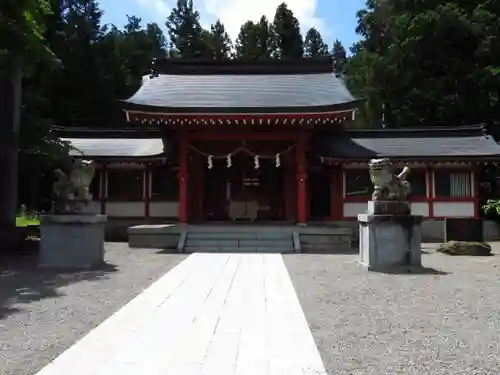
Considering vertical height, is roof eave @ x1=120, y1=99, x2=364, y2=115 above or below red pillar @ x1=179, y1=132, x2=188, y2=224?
above

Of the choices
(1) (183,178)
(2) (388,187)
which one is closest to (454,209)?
(2) (388,187)

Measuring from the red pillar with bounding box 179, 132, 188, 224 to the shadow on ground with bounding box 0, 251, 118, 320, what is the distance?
16.8 ft

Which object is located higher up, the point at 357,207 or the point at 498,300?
the point at 357,207

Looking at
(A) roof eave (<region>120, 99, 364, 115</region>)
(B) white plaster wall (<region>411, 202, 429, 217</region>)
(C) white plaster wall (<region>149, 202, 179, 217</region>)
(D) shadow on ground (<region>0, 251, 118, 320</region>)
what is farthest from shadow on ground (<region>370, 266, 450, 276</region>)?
(C) white plaster wall (<region>149, 202, 179, 217</region>)

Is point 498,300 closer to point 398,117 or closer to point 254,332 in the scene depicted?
point 254,332

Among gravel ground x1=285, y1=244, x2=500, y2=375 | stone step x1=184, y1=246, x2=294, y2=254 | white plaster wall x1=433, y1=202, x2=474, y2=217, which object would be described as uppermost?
white plaster wall x1=433, y1=202, x2=474, y2=217

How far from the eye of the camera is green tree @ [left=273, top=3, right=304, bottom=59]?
170 feet

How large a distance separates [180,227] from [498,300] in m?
10.3

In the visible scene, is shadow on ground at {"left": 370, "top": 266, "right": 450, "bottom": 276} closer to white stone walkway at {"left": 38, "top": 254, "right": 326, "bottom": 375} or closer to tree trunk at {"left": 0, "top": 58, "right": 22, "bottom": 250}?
white stone walkway at {"left": 38, "top": 254, "right": 326, "bottom": 375}

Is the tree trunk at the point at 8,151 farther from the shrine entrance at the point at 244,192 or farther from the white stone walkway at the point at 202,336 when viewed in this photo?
the white stone walkway at the point at 202,336

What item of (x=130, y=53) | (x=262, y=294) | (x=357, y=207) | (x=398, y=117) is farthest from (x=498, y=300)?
(x=130, y=53)

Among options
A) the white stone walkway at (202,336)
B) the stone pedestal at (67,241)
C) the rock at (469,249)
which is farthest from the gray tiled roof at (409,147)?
the white stone walkway at (202,336)

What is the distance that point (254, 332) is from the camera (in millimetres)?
5367

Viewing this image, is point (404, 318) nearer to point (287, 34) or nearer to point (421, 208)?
point (421, 208)
